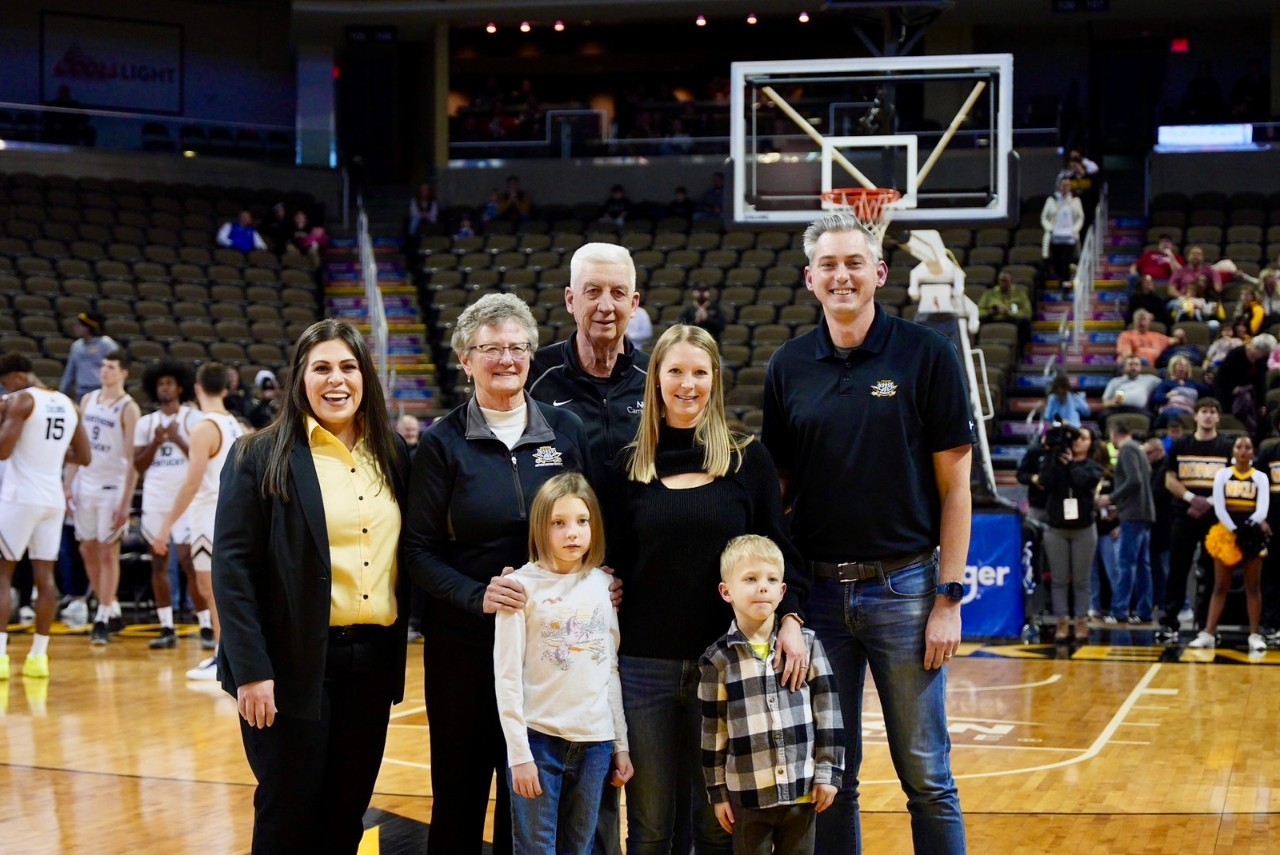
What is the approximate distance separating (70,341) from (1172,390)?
10.8m

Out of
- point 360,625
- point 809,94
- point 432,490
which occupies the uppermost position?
point 809,94

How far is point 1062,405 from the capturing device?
12.6 meters

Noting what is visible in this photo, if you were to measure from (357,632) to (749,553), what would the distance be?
3.42 ft

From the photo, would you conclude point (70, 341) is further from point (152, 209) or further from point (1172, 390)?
point (1172, 390)

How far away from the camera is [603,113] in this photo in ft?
70.4

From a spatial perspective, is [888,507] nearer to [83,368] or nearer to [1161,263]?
[83,368]

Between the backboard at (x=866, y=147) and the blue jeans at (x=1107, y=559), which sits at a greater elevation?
the backboard at (x=866, y=147)

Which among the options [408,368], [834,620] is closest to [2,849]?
[834,620]

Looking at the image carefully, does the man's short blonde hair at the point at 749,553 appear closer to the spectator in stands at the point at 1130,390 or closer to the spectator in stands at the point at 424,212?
the spectator in stands at the point at 1130,390

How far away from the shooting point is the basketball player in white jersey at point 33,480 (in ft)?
28.8

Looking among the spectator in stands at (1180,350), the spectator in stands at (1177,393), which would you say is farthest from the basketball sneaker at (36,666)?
the spectator in stands at (1180,350)

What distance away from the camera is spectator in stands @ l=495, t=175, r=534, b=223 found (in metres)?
20.3

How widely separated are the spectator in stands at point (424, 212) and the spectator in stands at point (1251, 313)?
34.2 feet

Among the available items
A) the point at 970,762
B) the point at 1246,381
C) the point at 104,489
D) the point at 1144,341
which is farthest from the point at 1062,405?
the point at 104,489
